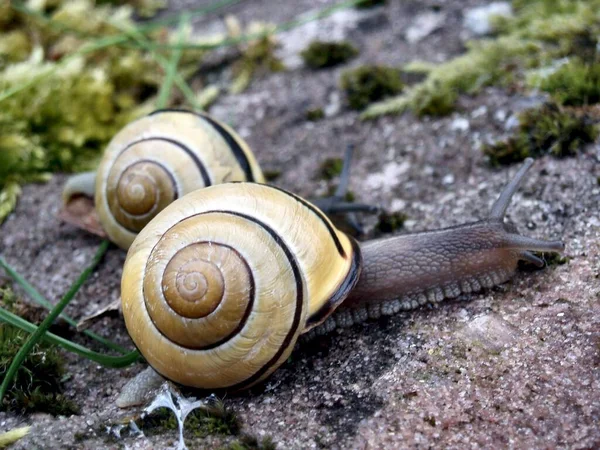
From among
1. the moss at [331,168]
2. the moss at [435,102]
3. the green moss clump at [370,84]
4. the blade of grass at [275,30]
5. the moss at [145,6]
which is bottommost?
the moss at [331,168]

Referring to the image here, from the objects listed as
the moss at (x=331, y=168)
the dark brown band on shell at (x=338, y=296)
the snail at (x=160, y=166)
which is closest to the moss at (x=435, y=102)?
the moss at (x=331, y=168)

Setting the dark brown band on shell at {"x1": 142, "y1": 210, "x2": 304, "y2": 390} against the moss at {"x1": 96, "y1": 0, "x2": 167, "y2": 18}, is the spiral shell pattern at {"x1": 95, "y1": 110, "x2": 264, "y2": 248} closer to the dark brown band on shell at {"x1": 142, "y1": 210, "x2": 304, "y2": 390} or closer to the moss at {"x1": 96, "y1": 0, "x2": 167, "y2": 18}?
the dark brown band on shell at {"x1": 142, "y1": 210, "x2": 304, "y2": 390}

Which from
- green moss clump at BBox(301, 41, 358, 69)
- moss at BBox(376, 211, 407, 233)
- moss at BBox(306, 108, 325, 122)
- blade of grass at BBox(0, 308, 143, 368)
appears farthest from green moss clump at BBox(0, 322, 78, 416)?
green moss clump at BBox(301, 41, 358, 69)

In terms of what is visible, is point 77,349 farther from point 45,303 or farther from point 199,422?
point 199,422

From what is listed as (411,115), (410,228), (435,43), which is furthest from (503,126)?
(435,43)

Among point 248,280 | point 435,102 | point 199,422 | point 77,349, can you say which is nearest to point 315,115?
point 435,102

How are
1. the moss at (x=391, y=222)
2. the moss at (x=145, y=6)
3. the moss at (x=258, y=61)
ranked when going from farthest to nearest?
the moss at (x=145, y=6) → the moss at (x=258, y=61) → the moss at (x=391, y=222)

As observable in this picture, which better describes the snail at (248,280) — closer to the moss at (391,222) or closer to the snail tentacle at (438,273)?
the snail tentacle at (438,273)

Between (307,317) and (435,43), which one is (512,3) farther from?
(307,317)
